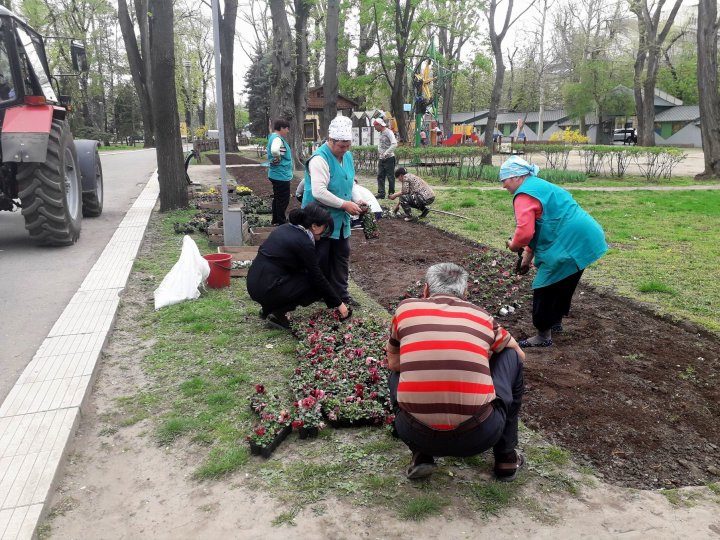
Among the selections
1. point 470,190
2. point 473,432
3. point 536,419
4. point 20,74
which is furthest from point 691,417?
point 470,190

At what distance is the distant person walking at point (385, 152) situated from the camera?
1254cm

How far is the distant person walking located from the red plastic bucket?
7.19m

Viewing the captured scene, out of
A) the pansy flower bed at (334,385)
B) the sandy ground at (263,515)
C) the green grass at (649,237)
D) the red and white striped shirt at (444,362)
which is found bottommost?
the sandy ground at (263,515)

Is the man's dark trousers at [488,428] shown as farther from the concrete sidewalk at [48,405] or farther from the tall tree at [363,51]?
the tall tree at [363,51]

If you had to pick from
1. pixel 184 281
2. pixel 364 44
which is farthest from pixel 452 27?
pixel 184 281

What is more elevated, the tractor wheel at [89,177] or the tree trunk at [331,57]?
the tree trunk at [331,57]

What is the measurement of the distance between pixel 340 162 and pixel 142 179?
45.8 feet

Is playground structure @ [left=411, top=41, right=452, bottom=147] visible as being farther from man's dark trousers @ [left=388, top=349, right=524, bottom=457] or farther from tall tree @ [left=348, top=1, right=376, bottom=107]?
man's dark trousers @ [left=388, top=349, right=524, bottom=457]

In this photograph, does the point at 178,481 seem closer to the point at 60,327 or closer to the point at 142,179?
the point at 60,327

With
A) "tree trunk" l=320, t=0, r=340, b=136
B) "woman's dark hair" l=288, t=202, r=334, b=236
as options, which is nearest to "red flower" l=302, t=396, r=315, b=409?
"woman's dark hair" l=288, t=202, r=334, b=236

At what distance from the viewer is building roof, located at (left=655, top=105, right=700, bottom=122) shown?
51094 mm

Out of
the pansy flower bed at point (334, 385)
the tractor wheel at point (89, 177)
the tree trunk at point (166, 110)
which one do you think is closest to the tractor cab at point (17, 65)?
the tractor wheel at point (89, 177)

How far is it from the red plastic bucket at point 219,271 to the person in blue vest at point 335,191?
1.28 metres

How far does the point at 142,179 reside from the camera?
17.5 meters
